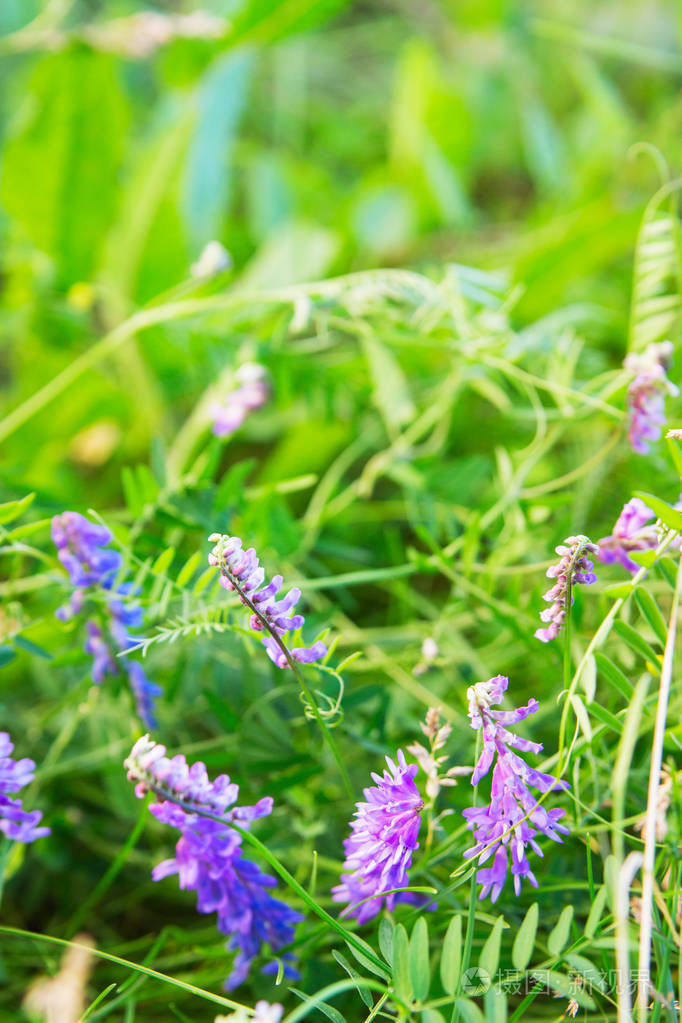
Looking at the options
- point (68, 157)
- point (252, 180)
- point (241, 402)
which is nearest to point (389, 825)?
point (241, 402)

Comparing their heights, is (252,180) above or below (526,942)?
above

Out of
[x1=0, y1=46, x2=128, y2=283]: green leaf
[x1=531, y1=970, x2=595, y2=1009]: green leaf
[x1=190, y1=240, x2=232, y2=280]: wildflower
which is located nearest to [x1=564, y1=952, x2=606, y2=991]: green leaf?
[x1=531, y1=970, x2=595, y2=1009]: green leaf

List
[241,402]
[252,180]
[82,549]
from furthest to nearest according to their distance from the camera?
[252,180]
[241,402]
[82,549]

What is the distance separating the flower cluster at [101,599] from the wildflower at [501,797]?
0.54ft

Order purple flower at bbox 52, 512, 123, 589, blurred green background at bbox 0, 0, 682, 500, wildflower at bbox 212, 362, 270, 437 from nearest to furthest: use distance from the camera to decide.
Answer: purple flower at bbox 52, 512, 123, 589 < wildflower at bbox 212, 362, 270, 437 < blurred green background at bbox 0, 0, 682, 500

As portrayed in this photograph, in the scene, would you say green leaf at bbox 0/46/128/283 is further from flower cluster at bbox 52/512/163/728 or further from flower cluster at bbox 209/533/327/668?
flower cluster at bbox 209/533/327/668

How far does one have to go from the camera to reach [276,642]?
30 centimetres

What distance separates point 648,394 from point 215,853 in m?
0.27

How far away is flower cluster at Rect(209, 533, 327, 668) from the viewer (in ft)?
0.94

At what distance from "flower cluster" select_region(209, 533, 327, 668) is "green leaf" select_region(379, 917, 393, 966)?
97mm

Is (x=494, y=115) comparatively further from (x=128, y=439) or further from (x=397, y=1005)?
(x=397, y=1005)

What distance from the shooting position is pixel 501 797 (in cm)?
29

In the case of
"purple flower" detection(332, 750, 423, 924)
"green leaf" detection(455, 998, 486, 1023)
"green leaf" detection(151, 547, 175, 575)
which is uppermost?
"green leaf" detection(151, 547, 175, 575)

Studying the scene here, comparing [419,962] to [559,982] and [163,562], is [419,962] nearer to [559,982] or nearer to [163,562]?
[559,982]
